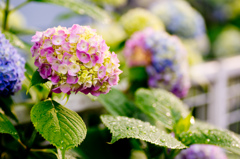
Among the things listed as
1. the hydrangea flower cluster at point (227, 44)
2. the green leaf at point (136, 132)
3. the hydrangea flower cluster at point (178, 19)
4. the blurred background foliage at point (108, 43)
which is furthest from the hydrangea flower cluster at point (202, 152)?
the hydrangea flower cluster at point (227, 44)

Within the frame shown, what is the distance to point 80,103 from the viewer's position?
3.42ft

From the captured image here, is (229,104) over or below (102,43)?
below

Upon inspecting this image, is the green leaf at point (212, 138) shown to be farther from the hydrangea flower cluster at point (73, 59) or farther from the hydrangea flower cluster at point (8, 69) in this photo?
the hydrangea flower cluster at point (8, 69)

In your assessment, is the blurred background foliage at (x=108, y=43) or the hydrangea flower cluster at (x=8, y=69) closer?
the hydrangea flower cluster at (x=8, y=69)

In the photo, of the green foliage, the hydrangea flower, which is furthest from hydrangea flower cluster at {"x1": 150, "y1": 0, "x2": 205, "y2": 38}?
the green foliage

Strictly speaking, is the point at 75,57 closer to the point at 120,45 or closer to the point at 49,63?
the point at 49,63

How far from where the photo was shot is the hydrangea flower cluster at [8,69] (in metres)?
0.56

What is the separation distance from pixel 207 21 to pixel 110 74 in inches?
98.1

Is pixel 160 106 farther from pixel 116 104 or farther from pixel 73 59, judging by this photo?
pixel 73 59

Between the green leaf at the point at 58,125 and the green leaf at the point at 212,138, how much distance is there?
263 mm

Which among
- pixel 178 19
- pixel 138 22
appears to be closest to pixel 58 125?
pixel 138 22

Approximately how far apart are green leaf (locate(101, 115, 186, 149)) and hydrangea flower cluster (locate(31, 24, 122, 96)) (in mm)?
82

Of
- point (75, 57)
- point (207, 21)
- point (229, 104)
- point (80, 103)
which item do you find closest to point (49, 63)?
point (75, 57)

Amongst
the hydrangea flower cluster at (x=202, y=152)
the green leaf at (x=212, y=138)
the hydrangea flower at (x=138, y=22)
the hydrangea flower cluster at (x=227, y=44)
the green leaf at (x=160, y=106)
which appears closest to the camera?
the green leaf at (x=212, y=138)
